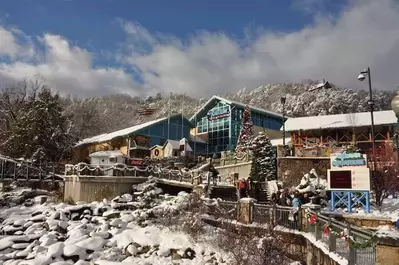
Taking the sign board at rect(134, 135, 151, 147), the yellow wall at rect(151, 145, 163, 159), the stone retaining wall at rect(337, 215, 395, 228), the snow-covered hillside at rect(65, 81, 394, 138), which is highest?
the snow-covered hillside at rect(65, 81, 394, 138)

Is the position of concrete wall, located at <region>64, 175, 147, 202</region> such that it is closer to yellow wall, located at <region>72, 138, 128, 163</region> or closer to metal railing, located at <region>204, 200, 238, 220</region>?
metal railing, located at <region>204, 200, 238, 220</region>

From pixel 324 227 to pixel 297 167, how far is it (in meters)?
17.4

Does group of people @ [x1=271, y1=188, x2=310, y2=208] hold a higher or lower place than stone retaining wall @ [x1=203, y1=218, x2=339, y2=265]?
higher

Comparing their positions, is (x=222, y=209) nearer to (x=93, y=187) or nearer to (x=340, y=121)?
(x=93, y=187)

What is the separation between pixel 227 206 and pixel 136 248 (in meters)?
4.71

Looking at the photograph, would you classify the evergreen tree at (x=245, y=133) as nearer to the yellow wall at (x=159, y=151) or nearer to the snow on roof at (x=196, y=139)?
the yellow wall at (x=159, y=151)

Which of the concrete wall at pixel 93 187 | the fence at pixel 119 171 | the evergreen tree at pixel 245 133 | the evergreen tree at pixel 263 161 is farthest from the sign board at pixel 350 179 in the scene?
the evergreen tree at pixel 245 133

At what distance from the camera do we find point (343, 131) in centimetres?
3381

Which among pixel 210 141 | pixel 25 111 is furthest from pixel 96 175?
pixel 210 141

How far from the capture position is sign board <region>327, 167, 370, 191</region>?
1830 centimetres

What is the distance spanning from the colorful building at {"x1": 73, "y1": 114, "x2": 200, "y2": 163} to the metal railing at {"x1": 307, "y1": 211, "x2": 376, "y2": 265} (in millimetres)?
33365

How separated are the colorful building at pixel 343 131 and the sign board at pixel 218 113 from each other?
516 inches

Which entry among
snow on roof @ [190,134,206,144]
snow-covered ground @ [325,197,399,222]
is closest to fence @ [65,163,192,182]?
snow-covered ground @ [325,197,399,222]

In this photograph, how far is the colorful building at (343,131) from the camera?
31719 mm
